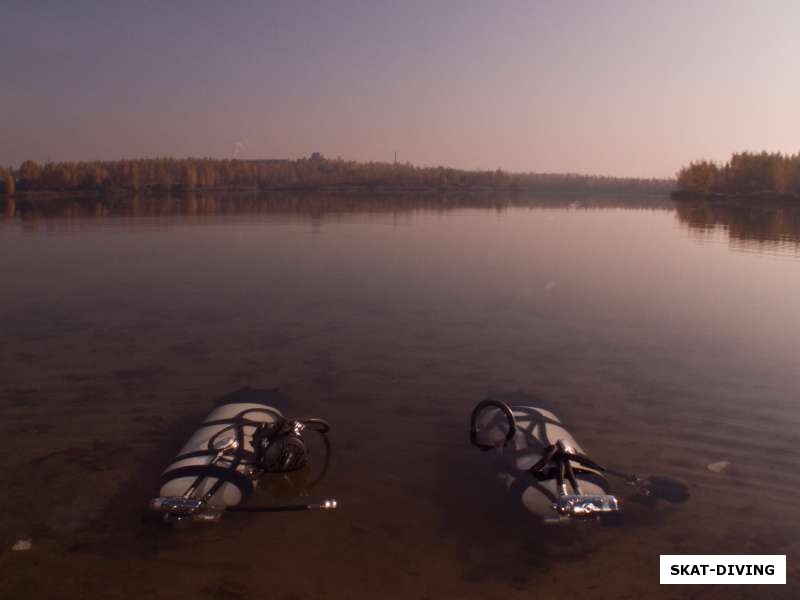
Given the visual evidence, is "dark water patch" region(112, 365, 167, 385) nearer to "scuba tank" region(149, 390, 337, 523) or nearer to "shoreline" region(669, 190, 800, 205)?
"scuba tank" region(149, 390, 337, 523)

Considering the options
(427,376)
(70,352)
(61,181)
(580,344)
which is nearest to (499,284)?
(580,344)

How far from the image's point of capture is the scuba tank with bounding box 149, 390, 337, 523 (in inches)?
306

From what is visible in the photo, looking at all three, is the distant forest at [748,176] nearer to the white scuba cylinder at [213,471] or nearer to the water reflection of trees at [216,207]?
the water reflection of trees at [216,207]

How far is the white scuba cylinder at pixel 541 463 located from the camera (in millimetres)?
7898

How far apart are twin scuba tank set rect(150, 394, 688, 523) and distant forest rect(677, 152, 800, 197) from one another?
139075 millimetres

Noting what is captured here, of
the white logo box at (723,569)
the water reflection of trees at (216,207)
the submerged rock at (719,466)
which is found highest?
the water reflection of trees at (216,207)

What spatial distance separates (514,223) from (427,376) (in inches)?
1931

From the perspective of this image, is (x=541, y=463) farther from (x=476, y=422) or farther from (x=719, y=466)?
(x=719, y=466)

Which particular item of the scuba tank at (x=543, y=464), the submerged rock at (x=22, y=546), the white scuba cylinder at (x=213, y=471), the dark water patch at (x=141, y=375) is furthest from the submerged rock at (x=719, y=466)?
the dark water patch at (x=141, y=375)

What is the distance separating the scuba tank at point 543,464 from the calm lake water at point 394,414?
27cm

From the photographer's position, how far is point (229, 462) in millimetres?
8508

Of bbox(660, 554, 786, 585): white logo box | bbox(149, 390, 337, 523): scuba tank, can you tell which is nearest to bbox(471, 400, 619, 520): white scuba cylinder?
bbox(660, 554, 786, 585): white logo box

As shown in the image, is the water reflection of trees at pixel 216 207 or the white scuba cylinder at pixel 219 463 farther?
the water reflection of trees at pixel 216 207

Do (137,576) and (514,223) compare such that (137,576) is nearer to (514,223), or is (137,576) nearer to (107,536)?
(107,536)
